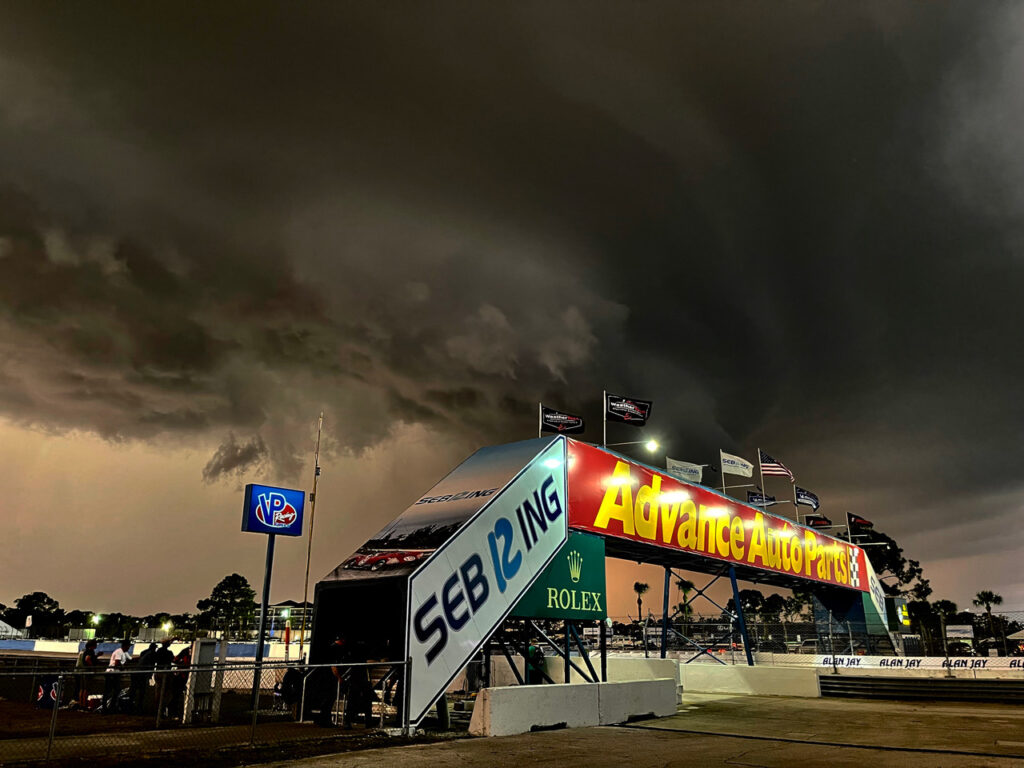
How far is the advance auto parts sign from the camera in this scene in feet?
39.9

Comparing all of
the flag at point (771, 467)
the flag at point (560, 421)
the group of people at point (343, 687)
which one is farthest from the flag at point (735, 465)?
the group of people at point (343, 687)

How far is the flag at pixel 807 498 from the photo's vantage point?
38938 millimetres

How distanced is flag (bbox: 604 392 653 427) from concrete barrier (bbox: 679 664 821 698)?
9904mm

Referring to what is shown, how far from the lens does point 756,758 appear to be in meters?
10.3

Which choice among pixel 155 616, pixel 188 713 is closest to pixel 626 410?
pixel 188 713

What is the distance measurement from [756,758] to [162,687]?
9821 mm

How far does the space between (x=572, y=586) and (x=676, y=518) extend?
6.97 metres

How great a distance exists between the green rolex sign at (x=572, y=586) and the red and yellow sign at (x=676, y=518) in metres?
0.61

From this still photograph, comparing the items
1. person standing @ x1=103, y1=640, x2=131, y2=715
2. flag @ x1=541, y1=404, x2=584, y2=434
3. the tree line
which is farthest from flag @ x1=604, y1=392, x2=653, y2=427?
the tree line

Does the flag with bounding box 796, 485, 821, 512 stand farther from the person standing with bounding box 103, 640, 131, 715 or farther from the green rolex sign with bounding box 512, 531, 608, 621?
the person standing with bounding box 103, 640, 131, 715

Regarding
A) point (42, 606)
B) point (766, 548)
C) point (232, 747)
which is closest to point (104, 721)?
point (232, 747)

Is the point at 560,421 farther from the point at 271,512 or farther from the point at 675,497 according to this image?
the point at 271,512

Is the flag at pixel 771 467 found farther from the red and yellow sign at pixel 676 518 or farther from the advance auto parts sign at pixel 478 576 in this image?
the advance auto parts sign at pixel 478 576

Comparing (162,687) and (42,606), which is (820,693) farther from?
(42,606)
